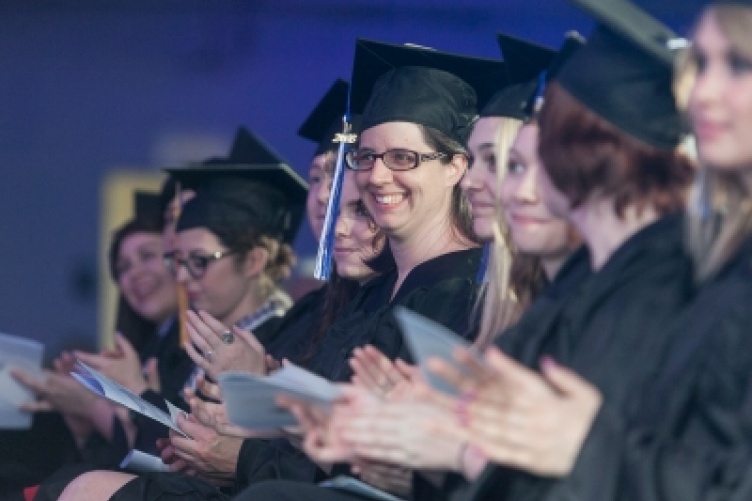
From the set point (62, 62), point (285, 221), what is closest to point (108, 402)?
point (285, 221)

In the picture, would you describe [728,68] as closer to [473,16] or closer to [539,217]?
[539,217]

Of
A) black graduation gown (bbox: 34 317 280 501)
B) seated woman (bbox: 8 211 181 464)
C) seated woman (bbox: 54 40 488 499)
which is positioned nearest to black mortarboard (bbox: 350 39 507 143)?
seated woman (bbox: 54 40 488 499)

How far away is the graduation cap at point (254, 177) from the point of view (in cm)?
486

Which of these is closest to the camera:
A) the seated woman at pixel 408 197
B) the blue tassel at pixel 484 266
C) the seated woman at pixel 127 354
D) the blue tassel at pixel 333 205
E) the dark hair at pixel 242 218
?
the blue tassel at pixel 484 266

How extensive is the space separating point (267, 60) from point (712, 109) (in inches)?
183

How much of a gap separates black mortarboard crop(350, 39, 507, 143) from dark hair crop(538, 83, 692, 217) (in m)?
1.24

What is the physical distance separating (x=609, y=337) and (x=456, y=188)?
144 cm

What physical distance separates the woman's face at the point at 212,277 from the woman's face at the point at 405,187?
1.32m

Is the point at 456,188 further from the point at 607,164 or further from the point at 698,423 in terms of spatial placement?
the point at 698,423

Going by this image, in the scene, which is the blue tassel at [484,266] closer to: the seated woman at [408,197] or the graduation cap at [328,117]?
the seated woman at [408,197]

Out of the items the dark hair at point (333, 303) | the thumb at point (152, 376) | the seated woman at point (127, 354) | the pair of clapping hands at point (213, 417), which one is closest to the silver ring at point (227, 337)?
the pair of clapping hands at point (213, 417)

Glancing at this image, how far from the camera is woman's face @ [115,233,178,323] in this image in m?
5.62

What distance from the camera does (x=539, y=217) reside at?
2449 millimetres

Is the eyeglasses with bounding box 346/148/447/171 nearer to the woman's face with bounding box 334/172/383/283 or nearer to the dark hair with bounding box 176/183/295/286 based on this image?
the woman's face with bounding box 334/172/383/283
